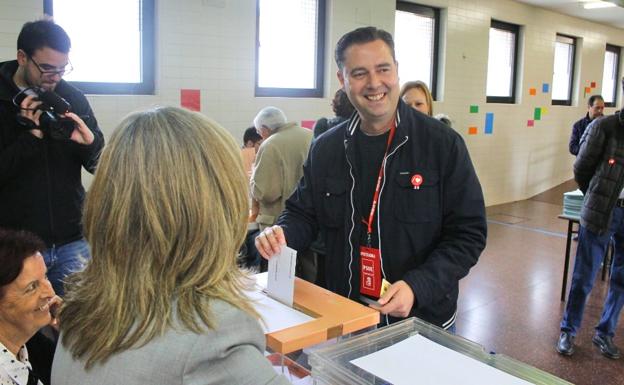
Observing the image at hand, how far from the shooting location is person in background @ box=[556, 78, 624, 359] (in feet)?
9.98

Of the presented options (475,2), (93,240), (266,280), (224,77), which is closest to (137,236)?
(93,240)

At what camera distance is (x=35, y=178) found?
2064mm

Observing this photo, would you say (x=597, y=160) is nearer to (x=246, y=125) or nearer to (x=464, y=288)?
(x=464, y=288)

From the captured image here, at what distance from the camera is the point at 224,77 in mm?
4508

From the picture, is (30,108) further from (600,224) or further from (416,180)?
(600,224)

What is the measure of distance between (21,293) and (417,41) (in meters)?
5.65

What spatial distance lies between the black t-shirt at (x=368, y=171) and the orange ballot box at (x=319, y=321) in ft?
1.18

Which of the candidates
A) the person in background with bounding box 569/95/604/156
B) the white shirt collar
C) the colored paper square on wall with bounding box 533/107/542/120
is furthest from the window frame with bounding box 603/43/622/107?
the white shirt collar

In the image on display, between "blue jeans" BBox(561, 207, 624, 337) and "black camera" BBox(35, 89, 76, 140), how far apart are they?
2.77m

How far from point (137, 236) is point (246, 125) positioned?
3978 mm

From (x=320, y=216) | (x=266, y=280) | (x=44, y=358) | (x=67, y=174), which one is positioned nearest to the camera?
(x=266, y=280)

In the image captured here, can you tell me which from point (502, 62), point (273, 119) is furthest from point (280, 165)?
point (502, 62)

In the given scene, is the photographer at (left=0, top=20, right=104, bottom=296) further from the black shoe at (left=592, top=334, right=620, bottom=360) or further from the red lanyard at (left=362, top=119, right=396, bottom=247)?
the black shoe at (left=592, top=334, right=620, bottom=360)

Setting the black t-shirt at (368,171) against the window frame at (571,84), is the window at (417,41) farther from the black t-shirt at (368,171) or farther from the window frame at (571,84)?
the black t-shirt at (368,171)
